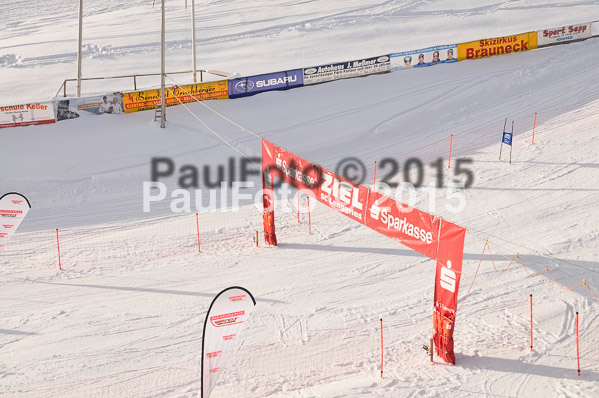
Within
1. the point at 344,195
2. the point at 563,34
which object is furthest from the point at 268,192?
the point at 563,34

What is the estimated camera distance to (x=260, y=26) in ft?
124

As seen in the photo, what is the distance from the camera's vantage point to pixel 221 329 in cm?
1095

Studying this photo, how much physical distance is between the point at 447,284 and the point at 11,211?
8929 millimetres

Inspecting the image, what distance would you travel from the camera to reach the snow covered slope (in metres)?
13.1

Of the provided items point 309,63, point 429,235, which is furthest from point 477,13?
point 429,235

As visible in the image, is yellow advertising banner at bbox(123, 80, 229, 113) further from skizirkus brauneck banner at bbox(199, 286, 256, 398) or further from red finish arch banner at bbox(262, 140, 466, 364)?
skizirkus brauneck banner at bbox(199, 286, 256, 398)

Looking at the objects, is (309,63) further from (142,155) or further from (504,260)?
(504,260)

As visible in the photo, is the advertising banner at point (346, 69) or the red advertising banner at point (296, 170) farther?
the advertising banner at point (346, 69)

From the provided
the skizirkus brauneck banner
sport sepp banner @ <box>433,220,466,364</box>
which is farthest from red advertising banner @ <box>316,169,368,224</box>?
the skizirkus brauneck banner

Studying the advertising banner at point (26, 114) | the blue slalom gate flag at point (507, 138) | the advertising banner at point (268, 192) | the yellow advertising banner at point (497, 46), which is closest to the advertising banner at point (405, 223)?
the advertising banner at point (268, 192)

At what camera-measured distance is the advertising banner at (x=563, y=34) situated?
3145 centimetres

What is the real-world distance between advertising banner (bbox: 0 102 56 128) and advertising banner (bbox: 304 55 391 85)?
9703 millimetres

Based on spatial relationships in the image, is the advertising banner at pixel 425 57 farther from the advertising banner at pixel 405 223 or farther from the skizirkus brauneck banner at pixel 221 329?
the skizirkus brauneck banner at pixel 221 329

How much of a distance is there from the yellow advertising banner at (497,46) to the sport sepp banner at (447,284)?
20.0 m
